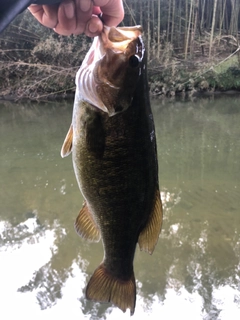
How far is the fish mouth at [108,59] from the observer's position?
1228 mm

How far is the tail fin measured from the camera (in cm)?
154

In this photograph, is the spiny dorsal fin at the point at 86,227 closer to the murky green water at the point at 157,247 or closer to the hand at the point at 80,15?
the hand at the point at 80,15

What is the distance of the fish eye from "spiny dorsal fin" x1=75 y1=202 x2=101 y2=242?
65cm

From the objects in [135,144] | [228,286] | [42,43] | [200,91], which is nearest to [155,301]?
[228,286]

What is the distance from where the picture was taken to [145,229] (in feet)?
4.89

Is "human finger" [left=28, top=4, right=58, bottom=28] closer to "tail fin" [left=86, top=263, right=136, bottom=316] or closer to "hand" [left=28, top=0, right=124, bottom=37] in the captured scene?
"hand" [left=28, top=0, right=124, bottom=37]

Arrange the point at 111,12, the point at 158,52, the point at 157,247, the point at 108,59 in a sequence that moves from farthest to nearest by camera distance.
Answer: the point at 158,52, the point at 157,247, the point at 111,12, the point at 108,59

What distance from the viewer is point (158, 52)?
14.9 m

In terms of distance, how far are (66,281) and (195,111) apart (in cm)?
848

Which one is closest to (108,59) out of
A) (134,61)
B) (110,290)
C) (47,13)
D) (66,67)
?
(134,61)

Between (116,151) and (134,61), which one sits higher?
(134,61)

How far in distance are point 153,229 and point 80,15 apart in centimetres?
92

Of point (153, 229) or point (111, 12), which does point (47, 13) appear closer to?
point (111, 12)

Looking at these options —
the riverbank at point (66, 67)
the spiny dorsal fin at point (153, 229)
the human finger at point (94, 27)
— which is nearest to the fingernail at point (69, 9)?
the human finger at point (94, 27)
